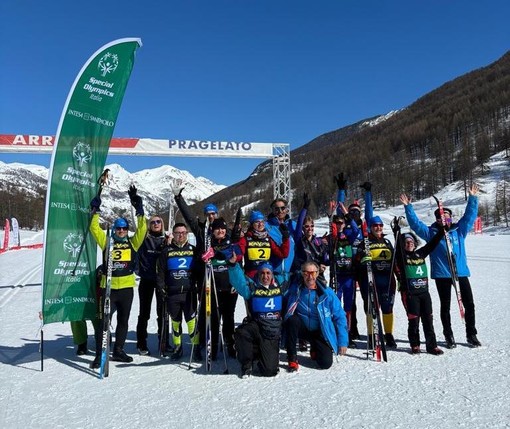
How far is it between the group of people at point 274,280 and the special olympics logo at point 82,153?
0.61 m

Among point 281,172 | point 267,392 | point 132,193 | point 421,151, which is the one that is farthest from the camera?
point 421,151

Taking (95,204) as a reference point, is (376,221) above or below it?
below

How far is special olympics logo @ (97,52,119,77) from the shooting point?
5426 millimetres

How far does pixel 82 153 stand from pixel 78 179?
35 cm

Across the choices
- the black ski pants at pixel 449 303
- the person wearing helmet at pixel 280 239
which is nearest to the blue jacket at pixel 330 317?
the person wearing helmet at pixel 280 239

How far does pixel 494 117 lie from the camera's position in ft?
331

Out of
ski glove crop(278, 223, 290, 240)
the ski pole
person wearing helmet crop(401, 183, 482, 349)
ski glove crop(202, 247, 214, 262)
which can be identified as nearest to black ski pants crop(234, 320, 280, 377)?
ski glove crop(202, 247, 214, 262)

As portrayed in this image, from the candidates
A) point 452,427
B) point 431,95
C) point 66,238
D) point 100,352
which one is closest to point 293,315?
point 452,427

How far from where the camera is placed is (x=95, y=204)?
5.30m

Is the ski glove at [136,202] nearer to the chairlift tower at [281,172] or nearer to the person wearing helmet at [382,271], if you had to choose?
the person wearing helmet at [382,271]

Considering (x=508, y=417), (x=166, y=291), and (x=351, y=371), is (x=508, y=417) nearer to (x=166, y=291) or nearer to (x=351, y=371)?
(x=351, y=371)

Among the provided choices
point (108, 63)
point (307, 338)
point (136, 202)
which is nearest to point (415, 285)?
point (307, 338)

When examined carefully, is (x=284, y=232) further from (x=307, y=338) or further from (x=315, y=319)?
(x=307, y=338)

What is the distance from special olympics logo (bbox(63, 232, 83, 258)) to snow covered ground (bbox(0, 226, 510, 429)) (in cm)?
150
